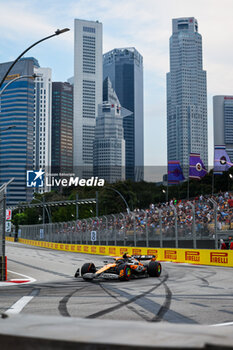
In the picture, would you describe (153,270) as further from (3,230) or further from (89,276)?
(3,230)

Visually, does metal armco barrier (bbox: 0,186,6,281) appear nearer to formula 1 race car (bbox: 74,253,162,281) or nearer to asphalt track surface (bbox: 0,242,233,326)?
formula 1 race car (bbox: 74,253,162,281)

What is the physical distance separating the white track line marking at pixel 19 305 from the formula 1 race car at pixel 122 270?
4610 mm

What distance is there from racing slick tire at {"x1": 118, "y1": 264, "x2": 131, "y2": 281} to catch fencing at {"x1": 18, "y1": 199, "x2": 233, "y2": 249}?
8.66 m

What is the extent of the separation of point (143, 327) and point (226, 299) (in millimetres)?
8790

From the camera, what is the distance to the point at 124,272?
14.9 m

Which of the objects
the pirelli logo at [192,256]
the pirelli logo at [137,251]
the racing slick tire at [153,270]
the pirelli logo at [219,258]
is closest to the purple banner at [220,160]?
the pirelli logo at [137,251]

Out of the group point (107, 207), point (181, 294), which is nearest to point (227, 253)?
point (181, 294)

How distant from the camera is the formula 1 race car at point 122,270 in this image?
14891 millimetres

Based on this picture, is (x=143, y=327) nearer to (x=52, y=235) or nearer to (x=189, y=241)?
(x=189, y=241)

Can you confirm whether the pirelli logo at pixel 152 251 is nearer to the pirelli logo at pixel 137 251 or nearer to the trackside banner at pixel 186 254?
the trackside banner at pixel 186 254

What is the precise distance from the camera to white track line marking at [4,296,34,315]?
26.9 feet

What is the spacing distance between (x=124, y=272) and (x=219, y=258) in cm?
907

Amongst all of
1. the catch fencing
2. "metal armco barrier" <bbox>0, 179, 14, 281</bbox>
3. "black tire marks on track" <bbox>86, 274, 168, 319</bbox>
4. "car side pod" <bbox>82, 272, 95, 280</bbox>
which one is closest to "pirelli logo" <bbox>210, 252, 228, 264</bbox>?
the catch fencing

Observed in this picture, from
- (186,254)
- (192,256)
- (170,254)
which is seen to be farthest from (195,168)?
(192,256)
